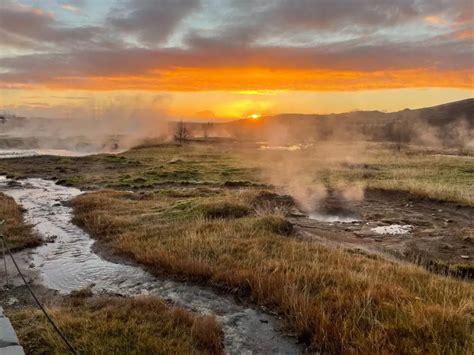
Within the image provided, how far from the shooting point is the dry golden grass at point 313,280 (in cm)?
708

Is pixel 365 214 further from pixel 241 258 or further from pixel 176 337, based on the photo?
pixel 176 337

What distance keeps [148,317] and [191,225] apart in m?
7.48

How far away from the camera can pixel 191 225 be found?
1542cm

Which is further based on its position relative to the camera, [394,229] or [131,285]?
[394,229]

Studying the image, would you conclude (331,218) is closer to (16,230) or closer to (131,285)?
(131,285)

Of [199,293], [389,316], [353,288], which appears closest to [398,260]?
[353,288]

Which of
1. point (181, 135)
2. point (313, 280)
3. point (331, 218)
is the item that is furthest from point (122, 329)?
point (181, 135)

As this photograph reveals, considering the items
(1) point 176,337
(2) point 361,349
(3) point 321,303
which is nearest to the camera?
(2) point 361,349

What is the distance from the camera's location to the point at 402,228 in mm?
17062

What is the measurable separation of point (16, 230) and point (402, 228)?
16132mm

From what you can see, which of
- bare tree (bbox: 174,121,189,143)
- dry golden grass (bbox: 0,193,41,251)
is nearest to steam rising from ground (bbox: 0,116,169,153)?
bare tree (bbox: 174,121,189,143)

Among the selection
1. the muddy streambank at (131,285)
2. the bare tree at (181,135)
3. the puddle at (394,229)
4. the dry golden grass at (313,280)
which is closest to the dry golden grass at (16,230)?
the muddy streambank at (131,285)

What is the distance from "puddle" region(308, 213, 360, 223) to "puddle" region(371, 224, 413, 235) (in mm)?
1681

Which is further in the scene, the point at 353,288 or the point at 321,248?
the point at 321,248
